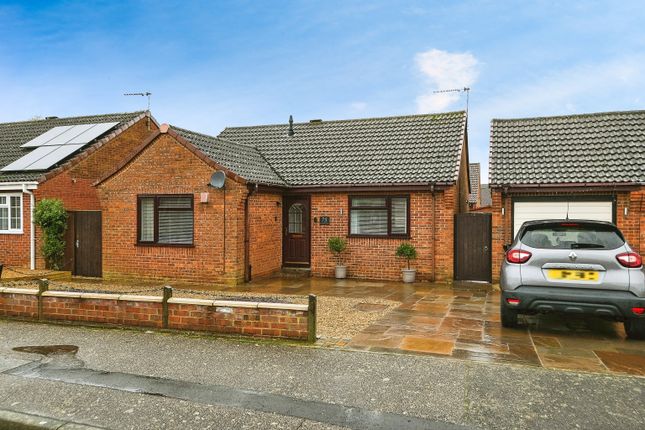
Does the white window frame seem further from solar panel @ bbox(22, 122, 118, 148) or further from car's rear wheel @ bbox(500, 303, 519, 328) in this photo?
car's rear wheel @ bbox(500, 303, 519, 328)

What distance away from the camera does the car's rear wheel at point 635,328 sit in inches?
255

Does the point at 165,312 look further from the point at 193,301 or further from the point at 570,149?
the point at 570,149

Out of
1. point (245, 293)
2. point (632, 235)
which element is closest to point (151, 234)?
point (245, 293)

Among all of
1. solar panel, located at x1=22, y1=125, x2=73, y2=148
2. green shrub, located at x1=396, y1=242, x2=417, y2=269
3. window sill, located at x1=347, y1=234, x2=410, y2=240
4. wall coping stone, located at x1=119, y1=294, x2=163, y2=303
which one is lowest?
wall coping stone, located at x1=119, y1=294, x2=163, y2=303

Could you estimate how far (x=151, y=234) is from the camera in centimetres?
1298

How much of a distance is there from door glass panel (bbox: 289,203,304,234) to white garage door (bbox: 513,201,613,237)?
5986 millimetres

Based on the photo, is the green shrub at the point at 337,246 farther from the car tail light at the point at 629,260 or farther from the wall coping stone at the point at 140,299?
the car tail light at the point at 629,260

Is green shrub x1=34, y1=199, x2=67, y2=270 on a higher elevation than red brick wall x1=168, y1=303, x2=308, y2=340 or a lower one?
higher

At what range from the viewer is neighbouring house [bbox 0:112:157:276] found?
1412 cm

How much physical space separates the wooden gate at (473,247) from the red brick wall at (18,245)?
42.3 feet

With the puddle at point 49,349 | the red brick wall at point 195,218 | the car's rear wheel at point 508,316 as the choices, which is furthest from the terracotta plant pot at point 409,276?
the puddle at point 49,349

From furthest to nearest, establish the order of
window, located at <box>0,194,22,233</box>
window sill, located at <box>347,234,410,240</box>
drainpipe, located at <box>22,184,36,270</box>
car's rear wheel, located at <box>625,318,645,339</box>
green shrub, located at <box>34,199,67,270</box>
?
window, located at <box>0,194,22,233</box>, drainpipe, located at <box>22,184,36,270</box>, green shrub, located at <box>34,199,67,270</box>, window sill, located at <box>347,234,410,240</box>, car's rear wheel, located at <box>625,318,645,339</box>

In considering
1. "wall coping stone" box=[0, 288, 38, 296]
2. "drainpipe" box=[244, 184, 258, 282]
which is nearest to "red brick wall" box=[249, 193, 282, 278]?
"drainpipe" box=[244, 184, 258, 282]

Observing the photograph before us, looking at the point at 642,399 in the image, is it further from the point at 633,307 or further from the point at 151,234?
the point at 151,234
